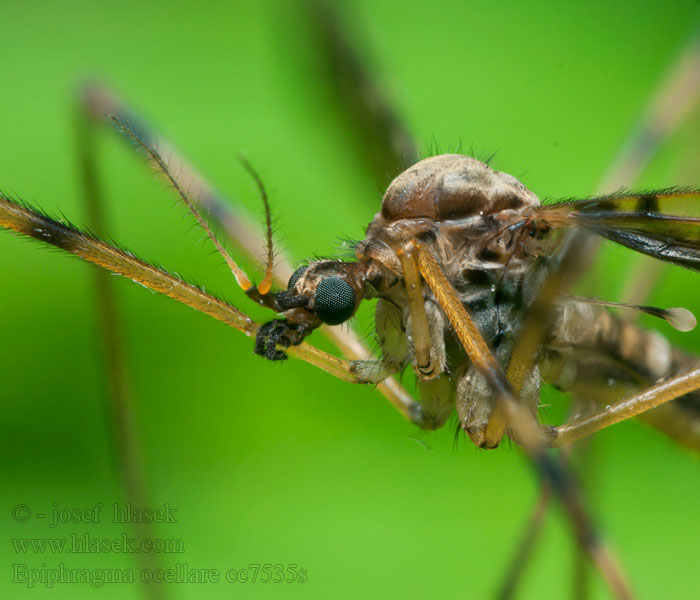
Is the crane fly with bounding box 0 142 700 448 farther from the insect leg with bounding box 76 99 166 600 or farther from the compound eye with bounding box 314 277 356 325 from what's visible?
the insect leg with bounding box 76 99 166 600

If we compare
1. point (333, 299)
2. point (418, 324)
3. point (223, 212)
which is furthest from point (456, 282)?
point (223, 212)

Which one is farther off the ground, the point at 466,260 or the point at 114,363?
the point at 466,260

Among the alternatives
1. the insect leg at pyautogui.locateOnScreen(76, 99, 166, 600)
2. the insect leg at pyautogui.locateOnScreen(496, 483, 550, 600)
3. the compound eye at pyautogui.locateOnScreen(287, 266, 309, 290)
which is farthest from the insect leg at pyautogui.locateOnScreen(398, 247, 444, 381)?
the insect leg at pyautogui.locateOnScreen(76, 99, 166, 600)

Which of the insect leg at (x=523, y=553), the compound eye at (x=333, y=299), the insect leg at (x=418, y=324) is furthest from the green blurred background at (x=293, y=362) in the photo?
the compound eye at (x=333, y=299)

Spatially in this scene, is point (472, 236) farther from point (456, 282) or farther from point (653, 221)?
point (653, 221)

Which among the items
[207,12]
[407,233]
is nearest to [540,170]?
[407,233]

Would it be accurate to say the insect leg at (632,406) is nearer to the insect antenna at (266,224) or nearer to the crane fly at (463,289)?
the crane fly at (463,289)
